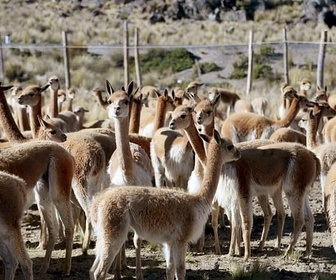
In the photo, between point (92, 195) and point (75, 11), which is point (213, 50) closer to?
point (75, 11)

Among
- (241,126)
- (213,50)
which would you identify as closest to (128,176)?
(241,126)

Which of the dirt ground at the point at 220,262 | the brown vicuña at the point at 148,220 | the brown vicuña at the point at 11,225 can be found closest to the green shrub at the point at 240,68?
the dirt ground at the point at 220,262

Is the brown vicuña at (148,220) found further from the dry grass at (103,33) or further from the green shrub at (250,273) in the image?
the dry grass at (103,33)

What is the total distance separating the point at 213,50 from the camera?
106 ft

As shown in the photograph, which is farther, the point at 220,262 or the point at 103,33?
the point at 103,33

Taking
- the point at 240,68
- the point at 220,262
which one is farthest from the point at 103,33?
the point at 220,262

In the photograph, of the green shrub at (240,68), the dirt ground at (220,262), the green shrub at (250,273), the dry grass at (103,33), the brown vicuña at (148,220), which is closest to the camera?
the brown vicuña at (148,220)

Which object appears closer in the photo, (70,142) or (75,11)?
(70,142)

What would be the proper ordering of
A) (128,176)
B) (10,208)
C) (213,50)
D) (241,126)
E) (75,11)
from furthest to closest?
1. (75,11)
2. (213,50)
3. (241,126)
4. (128,176)
5. (10,208)

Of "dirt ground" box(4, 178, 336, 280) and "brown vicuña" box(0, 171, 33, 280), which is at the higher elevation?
"brown vicuña" box(0, 171, 33, 280)

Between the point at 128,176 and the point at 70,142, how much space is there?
1035mm

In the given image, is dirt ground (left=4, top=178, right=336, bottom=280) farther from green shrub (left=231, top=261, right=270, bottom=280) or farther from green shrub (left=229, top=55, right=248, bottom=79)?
green shrub (left=229, top=55, right=248, bottom=79)

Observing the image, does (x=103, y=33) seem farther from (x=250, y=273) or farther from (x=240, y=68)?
(x=250, y=273)

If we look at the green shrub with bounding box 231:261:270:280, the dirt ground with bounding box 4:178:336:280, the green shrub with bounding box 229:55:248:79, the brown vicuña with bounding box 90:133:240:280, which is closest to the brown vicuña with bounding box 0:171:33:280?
the brown vicuña with bounding box 90:133:240:280
